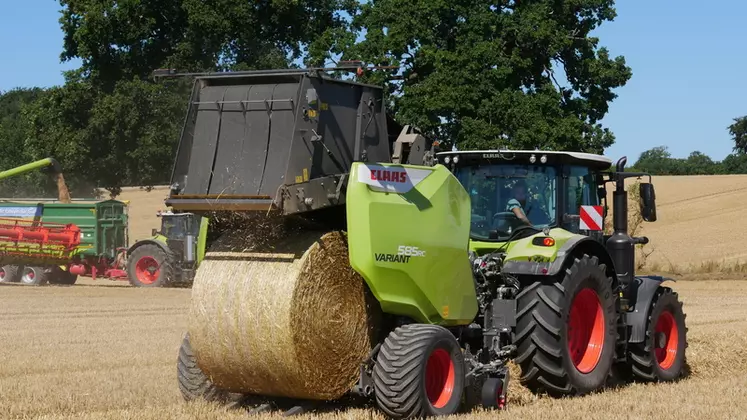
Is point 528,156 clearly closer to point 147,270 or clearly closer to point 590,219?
point 590,219

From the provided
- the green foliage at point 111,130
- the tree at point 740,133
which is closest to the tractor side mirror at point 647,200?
the green foliage at point 111,130

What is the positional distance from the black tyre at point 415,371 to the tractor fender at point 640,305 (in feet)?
9.60

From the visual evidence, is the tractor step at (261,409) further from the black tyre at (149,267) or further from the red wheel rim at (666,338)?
the black tyre at (149,267)

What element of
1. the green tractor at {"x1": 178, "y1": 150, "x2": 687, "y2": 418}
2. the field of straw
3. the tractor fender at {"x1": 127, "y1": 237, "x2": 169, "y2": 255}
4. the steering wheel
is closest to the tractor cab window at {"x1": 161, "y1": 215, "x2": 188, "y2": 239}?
the tractor fender at {"x1": 127, "y1": 237, "x2": 169, "y2": 255}

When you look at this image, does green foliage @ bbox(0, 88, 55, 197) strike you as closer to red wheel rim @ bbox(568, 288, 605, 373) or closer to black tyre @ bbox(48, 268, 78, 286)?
black tyre @ bbox(48, 268, 78, 286)

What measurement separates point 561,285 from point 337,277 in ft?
7.47

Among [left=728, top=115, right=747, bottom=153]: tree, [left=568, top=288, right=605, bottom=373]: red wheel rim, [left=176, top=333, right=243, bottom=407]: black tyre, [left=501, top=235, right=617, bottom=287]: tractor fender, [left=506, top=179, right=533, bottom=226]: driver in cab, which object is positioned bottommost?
[left=176, top=333, right=243, bottom=407]: black tyre

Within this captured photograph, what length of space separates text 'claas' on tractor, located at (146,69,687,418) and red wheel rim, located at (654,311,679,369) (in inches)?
74.1

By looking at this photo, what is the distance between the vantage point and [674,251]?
132ft

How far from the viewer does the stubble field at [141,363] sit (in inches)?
338

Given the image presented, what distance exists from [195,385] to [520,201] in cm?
338

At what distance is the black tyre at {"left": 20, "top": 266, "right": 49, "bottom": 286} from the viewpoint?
28.6 meters

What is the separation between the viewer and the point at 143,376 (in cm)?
1091

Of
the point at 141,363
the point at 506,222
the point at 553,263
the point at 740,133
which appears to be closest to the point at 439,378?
the point at 553,263
